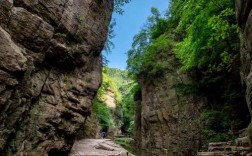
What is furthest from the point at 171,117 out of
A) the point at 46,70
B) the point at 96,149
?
the point at 46,70

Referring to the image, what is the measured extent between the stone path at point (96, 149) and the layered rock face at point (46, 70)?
97cm

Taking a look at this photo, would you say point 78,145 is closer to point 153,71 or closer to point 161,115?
point 161,115

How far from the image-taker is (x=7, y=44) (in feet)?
27.6

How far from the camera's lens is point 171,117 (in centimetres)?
2164

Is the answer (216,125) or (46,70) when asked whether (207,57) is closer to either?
(216,125)

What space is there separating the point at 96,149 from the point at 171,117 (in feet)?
31.4

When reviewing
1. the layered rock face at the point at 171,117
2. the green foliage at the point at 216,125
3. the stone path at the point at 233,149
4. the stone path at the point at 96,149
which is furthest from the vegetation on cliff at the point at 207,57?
the stone path at the point at 96,149

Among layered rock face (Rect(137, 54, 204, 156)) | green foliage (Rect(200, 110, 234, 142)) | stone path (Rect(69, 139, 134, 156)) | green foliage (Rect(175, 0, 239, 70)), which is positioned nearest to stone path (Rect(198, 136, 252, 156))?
green foliage (Rect(200, 110, 234, 142))

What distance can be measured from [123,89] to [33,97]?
53965mm

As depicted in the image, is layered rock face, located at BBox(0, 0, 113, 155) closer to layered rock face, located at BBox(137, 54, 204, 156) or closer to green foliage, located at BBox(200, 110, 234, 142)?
green foliage, located at BBox(200, 110, 234, 142)

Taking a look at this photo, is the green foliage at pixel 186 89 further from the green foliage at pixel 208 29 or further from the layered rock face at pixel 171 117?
the green foliage at pixel 208 29

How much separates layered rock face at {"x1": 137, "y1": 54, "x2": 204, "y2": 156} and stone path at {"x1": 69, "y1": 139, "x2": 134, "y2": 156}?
764 centimetres

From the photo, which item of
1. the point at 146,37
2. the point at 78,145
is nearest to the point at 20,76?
the point at 78,145

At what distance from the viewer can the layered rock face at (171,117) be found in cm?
2030
